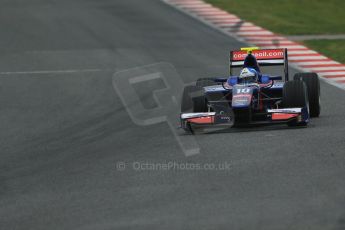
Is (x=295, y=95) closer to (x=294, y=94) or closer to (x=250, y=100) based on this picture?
(x=294, y=94)

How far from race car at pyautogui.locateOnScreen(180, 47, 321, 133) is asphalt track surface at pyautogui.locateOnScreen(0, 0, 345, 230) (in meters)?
0.33

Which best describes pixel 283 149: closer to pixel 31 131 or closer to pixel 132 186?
pixel 132 186

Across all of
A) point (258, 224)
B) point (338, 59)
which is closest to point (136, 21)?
point (338, 59)

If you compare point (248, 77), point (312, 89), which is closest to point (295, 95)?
point (312, 89)

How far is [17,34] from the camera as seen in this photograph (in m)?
34.3

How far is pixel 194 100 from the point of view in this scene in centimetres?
1830

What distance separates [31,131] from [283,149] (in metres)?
6.08

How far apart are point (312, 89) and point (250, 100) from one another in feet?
5.57
